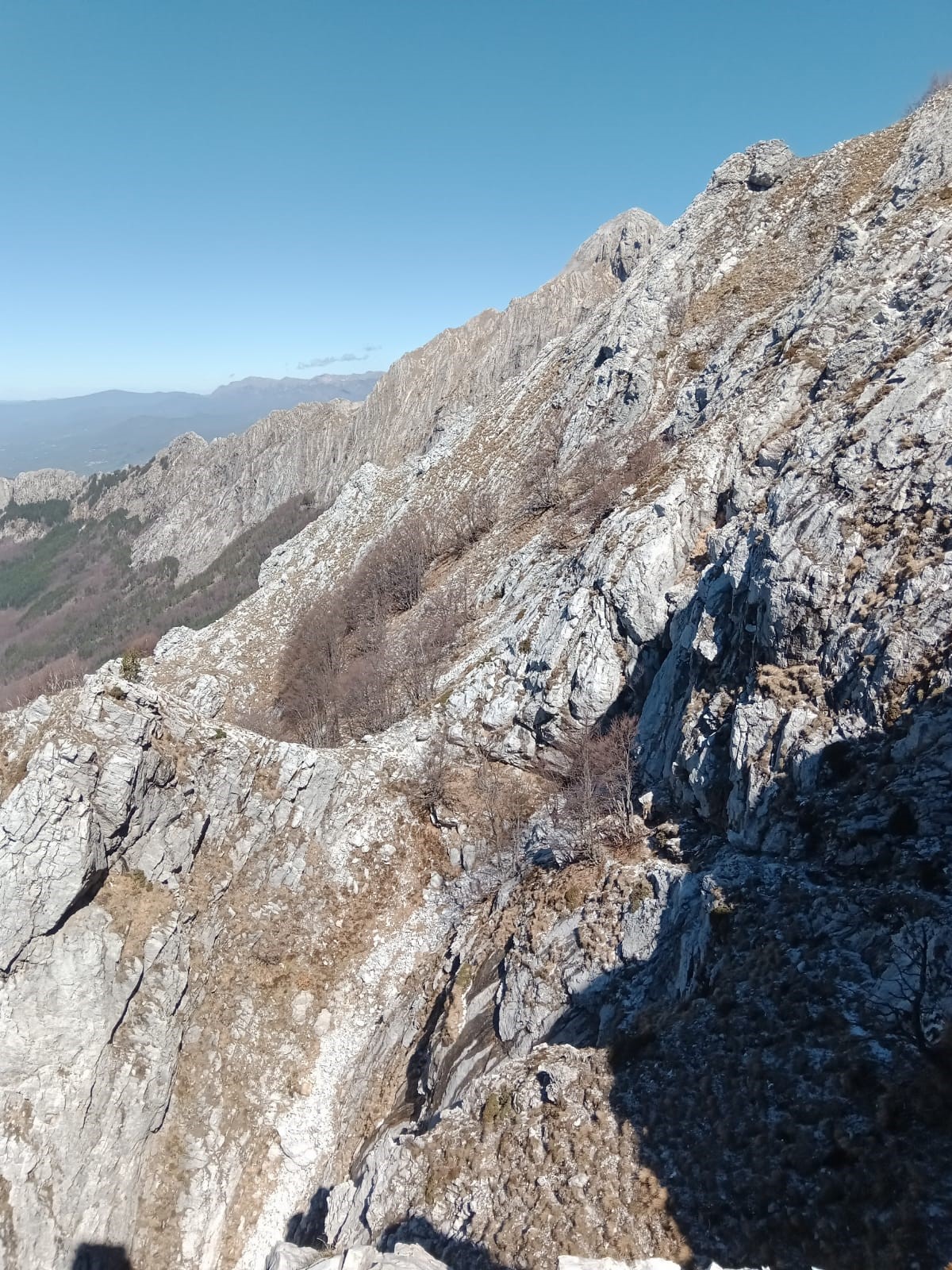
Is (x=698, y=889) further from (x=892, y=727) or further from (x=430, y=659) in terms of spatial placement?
(x=430, y=659)

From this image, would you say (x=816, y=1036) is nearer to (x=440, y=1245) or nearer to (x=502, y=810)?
(x=440, y=1245)

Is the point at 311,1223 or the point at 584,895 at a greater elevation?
the point at 584,895

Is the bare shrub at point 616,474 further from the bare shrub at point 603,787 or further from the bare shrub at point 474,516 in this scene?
the bare shrub at point 603,787

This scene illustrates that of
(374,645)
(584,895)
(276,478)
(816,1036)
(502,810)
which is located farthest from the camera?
(276,478)

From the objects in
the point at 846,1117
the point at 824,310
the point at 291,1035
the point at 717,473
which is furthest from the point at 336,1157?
the point at 824,310

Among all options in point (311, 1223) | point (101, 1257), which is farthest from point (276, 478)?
point (311, 1223)

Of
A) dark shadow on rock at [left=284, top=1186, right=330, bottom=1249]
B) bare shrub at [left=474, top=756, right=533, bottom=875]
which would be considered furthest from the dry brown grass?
bare shrub at [left=474, top=756, right=533, bottom=875]

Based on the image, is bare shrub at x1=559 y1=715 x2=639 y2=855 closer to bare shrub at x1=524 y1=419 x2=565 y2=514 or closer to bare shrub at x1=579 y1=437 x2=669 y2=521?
bare shrub at x1=579 y1=437 x2=669 y2=521
